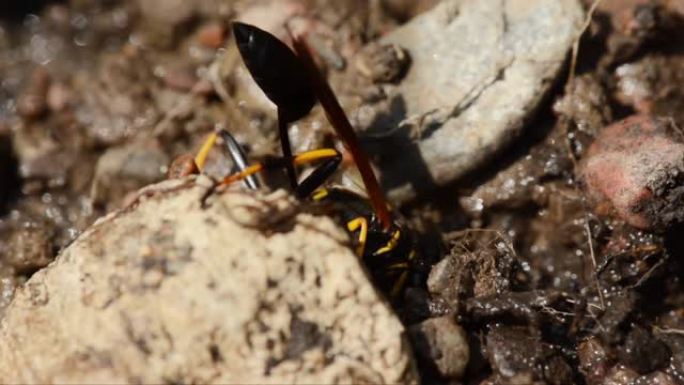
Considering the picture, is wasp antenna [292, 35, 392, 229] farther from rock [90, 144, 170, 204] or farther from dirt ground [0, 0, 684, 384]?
rock [90, 144, 170, 204]

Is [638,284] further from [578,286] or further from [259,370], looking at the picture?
[259,370]

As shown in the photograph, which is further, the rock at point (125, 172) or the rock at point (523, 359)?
the rock at point (125, 172)

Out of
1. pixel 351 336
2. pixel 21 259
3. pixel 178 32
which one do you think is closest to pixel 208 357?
pixel 351 336

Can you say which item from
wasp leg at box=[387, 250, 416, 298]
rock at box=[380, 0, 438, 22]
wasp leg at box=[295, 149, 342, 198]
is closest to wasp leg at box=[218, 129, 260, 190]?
wasp leg at box=[295, 149, 342, 198]

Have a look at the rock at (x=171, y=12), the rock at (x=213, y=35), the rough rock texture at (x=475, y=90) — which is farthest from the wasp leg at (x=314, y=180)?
the rock at (x=171, y=12)

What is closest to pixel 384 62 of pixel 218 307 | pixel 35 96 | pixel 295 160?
pixel 295 160

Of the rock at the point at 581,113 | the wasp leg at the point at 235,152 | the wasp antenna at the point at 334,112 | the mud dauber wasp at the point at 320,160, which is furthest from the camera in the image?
the rock at the point at 581,113

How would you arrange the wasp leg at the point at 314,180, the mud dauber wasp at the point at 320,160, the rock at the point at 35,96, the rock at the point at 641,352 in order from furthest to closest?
the rock at the point at 35,96 < the wasp leg at the point at 314,180 < the rock at the point at 641,352 < the mud dauber wasp at the point at 320,160

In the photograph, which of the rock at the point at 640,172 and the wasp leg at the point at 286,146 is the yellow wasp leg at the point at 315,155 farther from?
the rock at the point at 640,172
